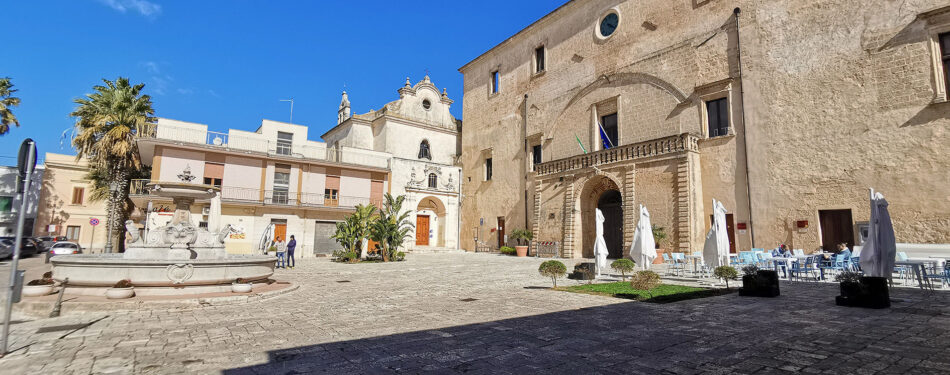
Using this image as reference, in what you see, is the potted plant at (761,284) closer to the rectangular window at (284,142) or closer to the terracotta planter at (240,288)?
the terracotta planter at (240,288)

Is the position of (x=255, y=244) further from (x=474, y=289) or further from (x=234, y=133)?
(x=474, y=289)

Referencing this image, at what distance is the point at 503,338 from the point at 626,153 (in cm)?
1775

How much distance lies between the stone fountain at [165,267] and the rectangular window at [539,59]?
23114 mm

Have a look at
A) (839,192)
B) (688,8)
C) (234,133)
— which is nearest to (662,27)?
(688,8)

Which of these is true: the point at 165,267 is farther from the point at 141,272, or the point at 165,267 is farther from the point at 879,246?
the point at 879,246

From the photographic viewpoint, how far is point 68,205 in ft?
117

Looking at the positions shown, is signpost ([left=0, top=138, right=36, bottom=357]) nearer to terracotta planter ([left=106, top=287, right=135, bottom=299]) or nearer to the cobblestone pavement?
the cobblestone pavement

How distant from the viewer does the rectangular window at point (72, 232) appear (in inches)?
1379

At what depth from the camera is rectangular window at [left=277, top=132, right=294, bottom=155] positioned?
94.4 ft

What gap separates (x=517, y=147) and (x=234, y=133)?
18087 mm

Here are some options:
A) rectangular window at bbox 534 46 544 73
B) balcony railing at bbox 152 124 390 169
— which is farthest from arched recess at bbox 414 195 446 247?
rectangular window at bbox 534 46 544 73

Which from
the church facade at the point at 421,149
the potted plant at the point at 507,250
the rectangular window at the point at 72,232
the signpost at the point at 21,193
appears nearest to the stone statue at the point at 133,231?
the signpost at the point at 21,193

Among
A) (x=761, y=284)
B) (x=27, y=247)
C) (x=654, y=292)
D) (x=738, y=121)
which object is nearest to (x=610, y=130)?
(x=738, y=121)

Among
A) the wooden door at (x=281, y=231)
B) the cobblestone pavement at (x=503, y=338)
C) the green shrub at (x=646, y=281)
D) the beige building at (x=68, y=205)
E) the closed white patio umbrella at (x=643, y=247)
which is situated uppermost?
the beige building at (x=68, y=205)
